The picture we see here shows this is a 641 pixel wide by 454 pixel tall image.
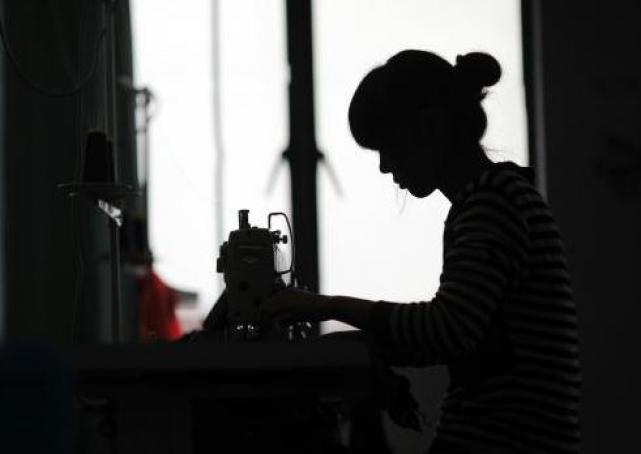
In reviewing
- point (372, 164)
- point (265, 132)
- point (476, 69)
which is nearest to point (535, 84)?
point (372, 164)

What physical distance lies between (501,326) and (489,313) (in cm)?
6

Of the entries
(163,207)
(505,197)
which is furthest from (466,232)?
(163,207)

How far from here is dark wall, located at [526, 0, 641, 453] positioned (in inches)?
134

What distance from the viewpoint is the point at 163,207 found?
132 inches

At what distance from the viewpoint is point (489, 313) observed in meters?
1.20

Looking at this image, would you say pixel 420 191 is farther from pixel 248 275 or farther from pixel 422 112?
pixel 248 275

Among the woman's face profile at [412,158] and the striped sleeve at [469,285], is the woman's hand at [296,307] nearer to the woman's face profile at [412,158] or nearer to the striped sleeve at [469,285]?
the striped sleeve at [469,285]

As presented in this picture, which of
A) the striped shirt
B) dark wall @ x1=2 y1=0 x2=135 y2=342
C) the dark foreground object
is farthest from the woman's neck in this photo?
dark wall @ x1=2 y1=0 x2=135 y2=342

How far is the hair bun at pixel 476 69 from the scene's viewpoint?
4.63 feet

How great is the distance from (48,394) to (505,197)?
814mm

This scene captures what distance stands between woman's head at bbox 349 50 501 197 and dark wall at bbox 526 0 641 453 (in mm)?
2105

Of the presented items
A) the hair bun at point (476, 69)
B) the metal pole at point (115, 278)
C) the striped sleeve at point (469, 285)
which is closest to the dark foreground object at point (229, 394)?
the striped sleeve at point (469, 285)

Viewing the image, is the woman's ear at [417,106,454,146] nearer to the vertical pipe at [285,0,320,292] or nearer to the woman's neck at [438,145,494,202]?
the woman's neck at [438,145,494,202]

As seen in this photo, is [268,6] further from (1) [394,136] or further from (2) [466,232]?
(2) [466,232]
